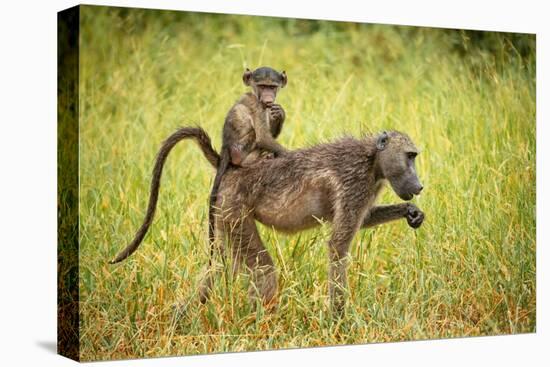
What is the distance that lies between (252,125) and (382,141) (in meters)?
1.08

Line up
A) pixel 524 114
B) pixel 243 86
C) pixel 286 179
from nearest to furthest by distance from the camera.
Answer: pixel 286 179
pixel 243 86
pixel 524 114

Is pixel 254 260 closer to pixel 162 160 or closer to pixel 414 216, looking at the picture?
pixel 162 160

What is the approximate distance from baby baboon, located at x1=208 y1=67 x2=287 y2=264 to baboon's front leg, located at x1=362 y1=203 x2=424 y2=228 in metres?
0.92

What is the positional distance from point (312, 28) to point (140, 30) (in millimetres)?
1632

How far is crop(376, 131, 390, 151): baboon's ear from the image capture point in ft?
28.4

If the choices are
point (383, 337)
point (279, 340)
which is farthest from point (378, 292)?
point (279, 340)

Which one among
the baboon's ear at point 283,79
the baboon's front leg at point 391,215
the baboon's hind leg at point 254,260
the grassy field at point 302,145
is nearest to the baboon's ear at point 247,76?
the baboon's ear at point 283,79

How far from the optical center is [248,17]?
877 centimetres

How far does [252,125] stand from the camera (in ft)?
27.5

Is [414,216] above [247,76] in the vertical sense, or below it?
below

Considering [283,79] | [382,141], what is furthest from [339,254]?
[283,79]

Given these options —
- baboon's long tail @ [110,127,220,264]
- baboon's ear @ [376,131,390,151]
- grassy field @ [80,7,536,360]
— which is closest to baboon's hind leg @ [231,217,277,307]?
grassy field @ [80,7,536,360]

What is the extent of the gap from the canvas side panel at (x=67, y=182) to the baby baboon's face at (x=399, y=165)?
2432 millimetres

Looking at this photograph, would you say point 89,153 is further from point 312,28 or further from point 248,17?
point 312,28
